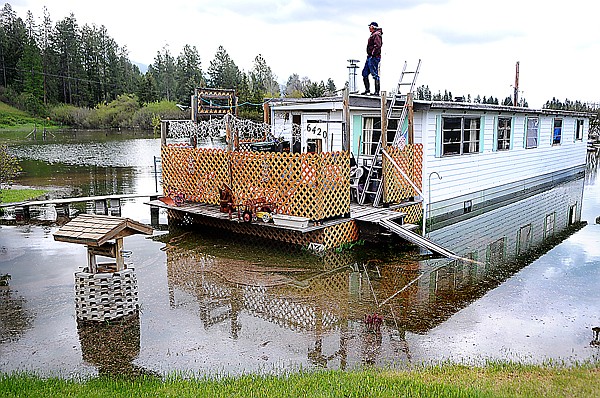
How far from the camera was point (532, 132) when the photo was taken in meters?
20.0

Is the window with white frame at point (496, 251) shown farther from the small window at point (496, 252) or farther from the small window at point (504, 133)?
the small window at point (504, 133)

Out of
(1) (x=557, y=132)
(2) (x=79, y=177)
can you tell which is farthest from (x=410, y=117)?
(2) (x=79, y=177)

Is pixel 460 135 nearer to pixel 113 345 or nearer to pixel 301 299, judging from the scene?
pixel 301 299

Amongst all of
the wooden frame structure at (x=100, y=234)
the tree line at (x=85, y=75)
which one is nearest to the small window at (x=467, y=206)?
the wooden frame structure at (x=100, y=234)

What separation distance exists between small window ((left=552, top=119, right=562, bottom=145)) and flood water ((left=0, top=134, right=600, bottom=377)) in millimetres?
11424

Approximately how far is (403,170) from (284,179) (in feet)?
10.8

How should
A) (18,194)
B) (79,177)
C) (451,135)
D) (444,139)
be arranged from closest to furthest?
(444,139), (451,135), (18,194), (79,177)

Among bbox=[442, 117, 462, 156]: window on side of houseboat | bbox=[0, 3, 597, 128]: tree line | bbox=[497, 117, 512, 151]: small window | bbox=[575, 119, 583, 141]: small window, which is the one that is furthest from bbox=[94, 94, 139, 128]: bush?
bbox=[442, 117, 462, 156]: window on side of houseboat

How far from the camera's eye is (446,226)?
13.4 metres

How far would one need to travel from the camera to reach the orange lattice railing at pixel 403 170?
11852mm

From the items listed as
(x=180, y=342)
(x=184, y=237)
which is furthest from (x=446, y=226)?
(x=180, y=342)

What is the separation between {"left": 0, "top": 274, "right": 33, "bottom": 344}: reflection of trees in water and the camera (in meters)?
6.46

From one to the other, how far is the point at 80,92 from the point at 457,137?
253ft

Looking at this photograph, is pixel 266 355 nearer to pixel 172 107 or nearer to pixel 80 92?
pixel 172 107
